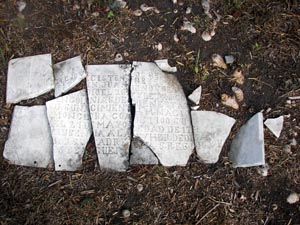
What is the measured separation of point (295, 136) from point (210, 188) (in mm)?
684

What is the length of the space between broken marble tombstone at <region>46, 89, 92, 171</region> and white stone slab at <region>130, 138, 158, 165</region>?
309mm

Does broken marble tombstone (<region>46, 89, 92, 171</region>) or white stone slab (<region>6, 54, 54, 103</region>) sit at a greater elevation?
white stone slab (<region>6, 54, 54, 103</region>)

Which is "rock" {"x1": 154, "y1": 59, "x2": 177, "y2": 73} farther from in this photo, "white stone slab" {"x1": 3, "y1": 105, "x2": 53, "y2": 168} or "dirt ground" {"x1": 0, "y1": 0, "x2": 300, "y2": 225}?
"white stone slab" {"x1": 3, "y1": 105, "x2": 53, "y2": 168}

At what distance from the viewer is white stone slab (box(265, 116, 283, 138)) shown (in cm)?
286

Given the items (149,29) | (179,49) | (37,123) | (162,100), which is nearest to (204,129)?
(162,100)

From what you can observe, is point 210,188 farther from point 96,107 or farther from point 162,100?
point 96,107

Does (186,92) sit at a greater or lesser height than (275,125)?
greater

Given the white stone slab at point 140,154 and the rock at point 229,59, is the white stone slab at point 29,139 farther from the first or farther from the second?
the rock at point 229,59

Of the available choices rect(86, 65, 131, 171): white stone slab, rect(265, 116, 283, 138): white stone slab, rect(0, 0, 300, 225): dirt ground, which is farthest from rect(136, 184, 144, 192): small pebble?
rect(265, 116, 283, 138): white stone slab

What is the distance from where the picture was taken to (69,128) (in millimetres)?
2811

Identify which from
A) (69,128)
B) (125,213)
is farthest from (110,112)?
(125,213)

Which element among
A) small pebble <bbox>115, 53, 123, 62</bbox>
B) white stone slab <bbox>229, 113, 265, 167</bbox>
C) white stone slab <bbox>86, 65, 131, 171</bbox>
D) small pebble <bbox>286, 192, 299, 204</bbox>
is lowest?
small pebble <bbox>286, 192, 299, 204</bbox>

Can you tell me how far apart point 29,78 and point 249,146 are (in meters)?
1.55

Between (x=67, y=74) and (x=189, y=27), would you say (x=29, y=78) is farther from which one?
(x=189, y=27)
